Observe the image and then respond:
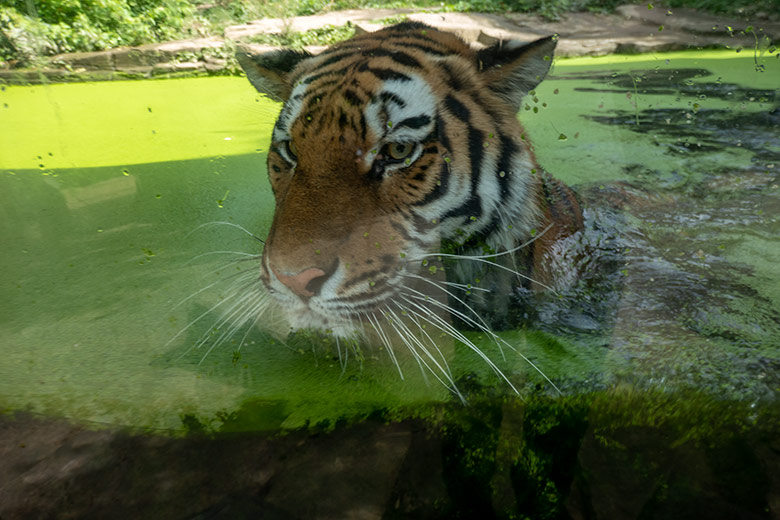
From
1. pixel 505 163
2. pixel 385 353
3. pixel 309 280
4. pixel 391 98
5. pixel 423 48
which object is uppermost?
pixel 423 48

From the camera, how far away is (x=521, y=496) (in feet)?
3.30

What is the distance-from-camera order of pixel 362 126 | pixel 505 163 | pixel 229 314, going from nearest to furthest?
pixel 362 126, pixel 229 314, pixel 505 163

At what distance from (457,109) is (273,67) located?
0.55m

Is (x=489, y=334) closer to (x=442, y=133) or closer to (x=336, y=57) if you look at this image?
(x=442, y=133)

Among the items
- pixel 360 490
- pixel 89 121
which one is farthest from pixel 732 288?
pixel 89 121

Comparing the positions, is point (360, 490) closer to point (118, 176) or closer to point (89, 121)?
point (118, 176)

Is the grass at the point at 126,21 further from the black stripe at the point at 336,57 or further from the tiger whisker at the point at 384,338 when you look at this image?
the tiger whisker at the point at 384,338

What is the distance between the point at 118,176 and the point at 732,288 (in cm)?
197

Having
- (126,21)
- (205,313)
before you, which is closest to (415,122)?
(205,313)

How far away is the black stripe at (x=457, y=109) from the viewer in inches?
53.7

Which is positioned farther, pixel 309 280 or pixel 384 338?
pixel 384 338

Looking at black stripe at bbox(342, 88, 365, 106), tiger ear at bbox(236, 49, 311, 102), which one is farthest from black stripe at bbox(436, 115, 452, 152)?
tiger ear at bbox(236, 49, 311, 102)

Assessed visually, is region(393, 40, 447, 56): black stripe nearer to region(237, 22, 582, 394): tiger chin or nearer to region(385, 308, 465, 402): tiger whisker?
region(237, 22, 582, 394): tiger chin

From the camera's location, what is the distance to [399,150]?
49.0 inches
